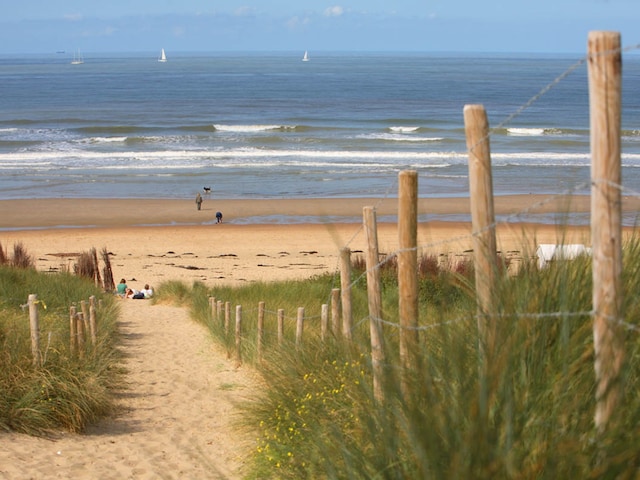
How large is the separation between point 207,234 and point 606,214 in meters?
23.5

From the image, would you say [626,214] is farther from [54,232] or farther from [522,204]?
[54,232]

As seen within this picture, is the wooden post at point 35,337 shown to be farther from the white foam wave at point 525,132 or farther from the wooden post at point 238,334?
the white foam wave at point 525,132

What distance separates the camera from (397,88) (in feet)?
332

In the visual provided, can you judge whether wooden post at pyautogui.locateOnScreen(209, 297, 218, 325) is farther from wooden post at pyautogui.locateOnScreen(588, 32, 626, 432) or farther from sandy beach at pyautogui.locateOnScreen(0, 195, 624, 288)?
wooden post at pyautogui.locateOnScreen(588, 32, 626, 432)

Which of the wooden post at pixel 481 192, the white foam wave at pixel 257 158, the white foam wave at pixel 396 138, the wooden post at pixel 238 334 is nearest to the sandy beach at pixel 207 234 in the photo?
the wooden post at pixel 238 334

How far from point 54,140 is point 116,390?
1747 inches

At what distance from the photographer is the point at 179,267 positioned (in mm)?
21969

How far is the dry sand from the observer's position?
702cm

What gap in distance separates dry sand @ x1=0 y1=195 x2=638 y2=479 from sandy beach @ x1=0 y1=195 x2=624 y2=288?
51 mm

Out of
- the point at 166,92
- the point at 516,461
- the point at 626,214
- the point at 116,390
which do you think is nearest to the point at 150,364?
the point at 116,390

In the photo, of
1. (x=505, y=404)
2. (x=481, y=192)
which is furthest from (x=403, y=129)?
(x=505, y=404)

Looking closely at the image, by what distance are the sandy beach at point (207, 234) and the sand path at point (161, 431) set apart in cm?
721

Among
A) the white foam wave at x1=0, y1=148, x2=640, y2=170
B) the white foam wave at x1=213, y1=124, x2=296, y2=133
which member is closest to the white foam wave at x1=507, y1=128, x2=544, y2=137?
the white foam wave at x1=0, y1=148, x2=640, y2=170

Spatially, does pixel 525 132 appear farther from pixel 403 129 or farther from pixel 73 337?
pixel 73 337
